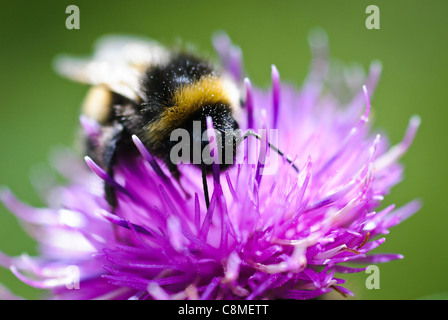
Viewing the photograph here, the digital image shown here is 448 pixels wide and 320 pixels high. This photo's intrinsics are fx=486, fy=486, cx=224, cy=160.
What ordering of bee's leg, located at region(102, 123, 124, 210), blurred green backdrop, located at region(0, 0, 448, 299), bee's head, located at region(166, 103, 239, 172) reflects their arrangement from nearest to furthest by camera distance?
bee's head, located at region(166, 103, 239, 172), bee's leg, located at region(102, 123, 124, 210), blurred green backdrop, located at region(0, 0, 448, 299)

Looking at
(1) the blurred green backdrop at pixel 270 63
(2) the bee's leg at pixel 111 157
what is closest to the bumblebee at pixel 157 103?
(2) the bee's leg at pixel 111 157

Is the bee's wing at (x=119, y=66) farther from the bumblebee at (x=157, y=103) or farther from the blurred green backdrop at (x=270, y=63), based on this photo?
the blurred green backdrop at (x=270, y=63)

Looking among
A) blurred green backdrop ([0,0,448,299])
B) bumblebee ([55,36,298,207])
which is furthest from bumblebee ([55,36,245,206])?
blurred green backdrop ([0,0,448,299])

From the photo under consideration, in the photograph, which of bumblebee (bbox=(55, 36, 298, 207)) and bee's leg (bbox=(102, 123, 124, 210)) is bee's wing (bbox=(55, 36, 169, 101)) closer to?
bumblebee (bbox=(55, 36, 298, 207))

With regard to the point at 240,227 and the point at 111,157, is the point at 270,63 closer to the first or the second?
the point at 111,157

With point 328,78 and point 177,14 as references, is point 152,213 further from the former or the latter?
point 177,14
